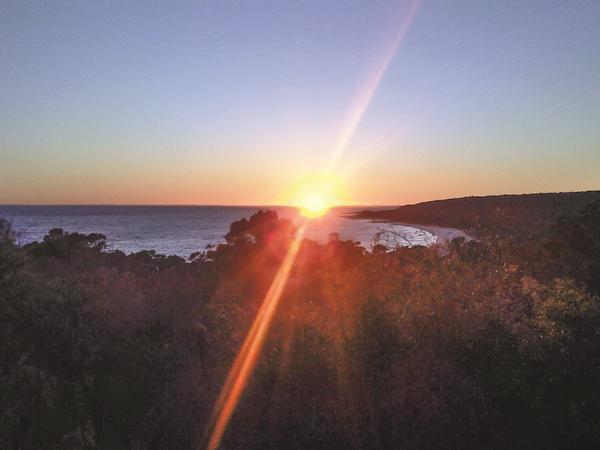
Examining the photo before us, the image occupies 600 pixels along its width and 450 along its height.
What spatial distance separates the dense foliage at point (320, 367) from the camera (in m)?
7.18

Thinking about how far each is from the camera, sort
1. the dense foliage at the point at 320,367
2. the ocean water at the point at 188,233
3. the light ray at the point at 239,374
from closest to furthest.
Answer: the dense foliage at the point at 320,367
the light ray at the point at 239,374
the ocean water at the point at 188,233

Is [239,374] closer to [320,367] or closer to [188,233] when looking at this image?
[320,367]

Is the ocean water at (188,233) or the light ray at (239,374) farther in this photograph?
the ocean water at (188,233)

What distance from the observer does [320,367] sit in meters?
8.07

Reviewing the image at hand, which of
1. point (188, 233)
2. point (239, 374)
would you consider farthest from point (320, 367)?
point (188, 233)

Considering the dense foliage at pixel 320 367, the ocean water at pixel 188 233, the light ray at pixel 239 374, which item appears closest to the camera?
the dense foliage at pixel 320 367

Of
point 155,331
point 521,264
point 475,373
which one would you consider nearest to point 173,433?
point 155,331

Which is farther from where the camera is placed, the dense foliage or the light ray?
the light ray

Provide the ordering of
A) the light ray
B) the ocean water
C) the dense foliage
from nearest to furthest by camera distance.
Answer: the dense foliage, the light ray, the ocean water

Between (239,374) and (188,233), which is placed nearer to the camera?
(239,374)

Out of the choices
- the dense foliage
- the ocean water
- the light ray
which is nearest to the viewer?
the dense foliage

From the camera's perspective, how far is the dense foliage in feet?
23.6

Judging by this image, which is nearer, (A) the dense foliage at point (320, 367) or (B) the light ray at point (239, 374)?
(A) the dense foliage at point (320, 367)

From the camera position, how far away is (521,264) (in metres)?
12.8
